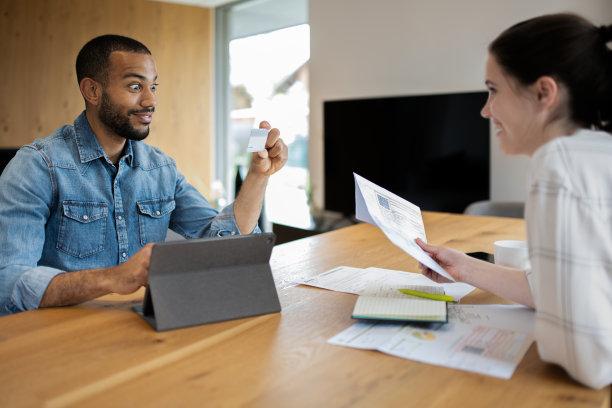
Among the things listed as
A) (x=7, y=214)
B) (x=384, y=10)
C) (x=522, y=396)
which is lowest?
(x=522, y=396)

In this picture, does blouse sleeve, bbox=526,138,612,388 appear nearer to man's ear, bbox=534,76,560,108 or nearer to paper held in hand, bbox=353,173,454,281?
man's ear, bbox=534,76,560,108

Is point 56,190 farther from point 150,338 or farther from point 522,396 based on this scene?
point 522,396

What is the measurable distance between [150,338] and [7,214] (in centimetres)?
58

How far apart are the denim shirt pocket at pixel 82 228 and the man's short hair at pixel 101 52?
409 mm

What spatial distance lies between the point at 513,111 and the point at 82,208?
1.12 m

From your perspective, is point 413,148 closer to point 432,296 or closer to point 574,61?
point 432,296

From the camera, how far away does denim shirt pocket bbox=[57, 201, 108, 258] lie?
1411 millimetres

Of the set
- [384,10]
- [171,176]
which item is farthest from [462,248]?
[384,10]

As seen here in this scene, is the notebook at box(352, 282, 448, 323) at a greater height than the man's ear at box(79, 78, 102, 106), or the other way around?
the man's ear at box(79, 78, 102, 106)

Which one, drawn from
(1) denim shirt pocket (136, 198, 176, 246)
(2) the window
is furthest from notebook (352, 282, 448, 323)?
(2) the window

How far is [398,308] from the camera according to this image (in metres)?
0.96

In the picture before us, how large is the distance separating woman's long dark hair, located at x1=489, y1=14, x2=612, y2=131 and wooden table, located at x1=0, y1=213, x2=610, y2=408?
0.41 meters

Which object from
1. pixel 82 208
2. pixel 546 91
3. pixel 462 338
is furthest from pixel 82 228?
pixel 546 91

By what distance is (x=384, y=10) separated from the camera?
407 cm
